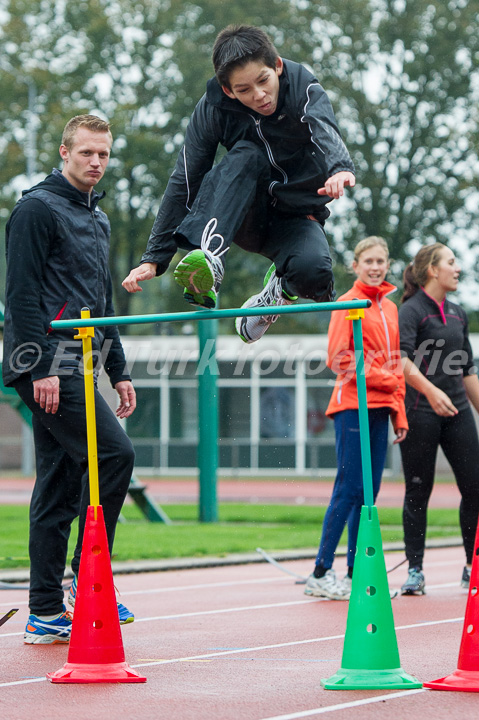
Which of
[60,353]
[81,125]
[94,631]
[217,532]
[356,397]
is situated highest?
[81,125]

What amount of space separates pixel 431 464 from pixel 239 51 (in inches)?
151

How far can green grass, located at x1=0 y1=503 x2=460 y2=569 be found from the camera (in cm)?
1123

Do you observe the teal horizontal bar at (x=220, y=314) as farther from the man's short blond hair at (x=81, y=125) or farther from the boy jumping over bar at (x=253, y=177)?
the man's short blond hair at (x=81, y=125)

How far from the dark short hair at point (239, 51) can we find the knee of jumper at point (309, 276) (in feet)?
2.83

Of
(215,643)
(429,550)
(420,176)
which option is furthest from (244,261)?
(215,643)

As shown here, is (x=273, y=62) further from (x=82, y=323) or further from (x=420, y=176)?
(x=420, y=176)

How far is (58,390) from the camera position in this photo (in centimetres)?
556

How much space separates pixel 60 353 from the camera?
18.6 feet

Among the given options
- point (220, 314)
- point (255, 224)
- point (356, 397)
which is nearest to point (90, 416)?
point (220, 314)

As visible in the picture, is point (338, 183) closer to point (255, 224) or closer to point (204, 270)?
point (204, 270)

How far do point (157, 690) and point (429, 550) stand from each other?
7.68 metres

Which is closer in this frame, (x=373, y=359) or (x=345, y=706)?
(x=345, y=706)

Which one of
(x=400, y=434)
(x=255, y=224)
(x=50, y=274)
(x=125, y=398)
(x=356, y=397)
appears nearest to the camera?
(x=255, y=224)

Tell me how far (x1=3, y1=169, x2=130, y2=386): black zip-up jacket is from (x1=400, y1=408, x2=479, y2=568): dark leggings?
2.68 m
